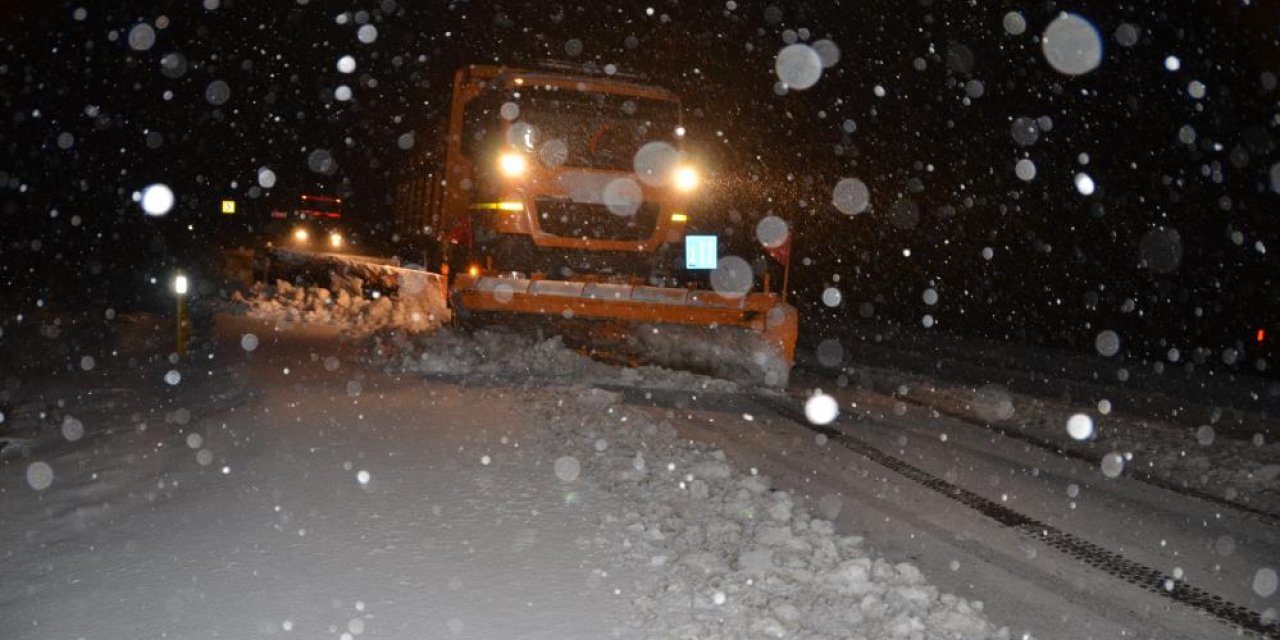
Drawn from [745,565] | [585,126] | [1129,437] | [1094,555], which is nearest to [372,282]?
[585,126]

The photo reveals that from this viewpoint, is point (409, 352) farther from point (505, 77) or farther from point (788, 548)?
point (788, 548)

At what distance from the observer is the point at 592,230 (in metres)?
12.3

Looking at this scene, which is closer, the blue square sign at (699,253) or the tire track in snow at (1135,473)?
the tire track in snow at (1135,473)

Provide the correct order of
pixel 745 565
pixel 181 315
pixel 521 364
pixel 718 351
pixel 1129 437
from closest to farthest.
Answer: pixel 745 565 < pixel 1129 437 < pixel 521 364 < pixel 718 351 < pixel 181 315

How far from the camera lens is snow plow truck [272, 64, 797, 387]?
11289mm

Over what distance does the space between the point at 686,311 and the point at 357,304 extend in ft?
29.9

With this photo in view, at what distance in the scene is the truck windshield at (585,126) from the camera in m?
12.0

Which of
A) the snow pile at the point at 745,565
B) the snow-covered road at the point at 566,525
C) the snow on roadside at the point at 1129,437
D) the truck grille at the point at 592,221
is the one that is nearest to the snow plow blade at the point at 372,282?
the truck grille at the point at 592,221

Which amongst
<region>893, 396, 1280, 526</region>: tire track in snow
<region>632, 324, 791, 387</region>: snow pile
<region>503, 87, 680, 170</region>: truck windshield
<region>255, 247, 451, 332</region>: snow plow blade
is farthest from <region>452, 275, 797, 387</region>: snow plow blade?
<region>893, 396, 1280, 526</region>: tire track in snow

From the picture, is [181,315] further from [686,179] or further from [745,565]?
[745,565]

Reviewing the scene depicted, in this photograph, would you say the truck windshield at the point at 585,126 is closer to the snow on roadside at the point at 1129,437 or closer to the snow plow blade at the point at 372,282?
the snow plow blade at the point at 372,282

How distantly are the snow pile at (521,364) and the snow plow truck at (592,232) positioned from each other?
0.30m

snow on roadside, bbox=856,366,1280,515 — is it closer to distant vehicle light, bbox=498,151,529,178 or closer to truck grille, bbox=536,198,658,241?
truck grille, bbox=536,198,658,241

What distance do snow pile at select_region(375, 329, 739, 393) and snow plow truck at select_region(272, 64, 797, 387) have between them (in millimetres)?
295
